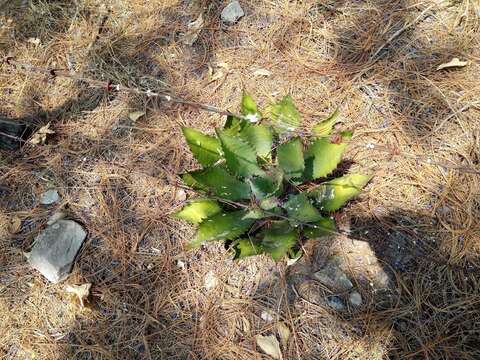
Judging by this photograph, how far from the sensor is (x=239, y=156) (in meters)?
1.85

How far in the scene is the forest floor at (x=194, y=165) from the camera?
176 cm

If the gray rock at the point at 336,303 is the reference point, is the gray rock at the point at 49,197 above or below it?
above

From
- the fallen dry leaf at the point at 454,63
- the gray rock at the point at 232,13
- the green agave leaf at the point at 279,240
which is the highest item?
the gray rock at the point at 232,13

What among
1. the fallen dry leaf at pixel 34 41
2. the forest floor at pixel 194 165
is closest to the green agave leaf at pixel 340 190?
the forest floor at pixel 194 165

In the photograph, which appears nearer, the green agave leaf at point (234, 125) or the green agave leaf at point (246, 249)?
the green agave leaf at point (246, 249)

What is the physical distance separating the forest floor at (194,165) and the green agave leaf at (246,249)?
0.45 feet

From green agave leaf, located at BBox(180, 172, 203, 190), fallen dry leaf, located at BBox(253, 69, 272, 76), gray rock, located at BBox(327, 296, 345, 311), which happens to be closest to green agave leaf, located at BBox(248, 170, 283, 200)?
green agave leaf, located at BBox(180, 172, 203, 190)

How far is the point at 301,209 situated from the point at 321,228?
0.11 meters

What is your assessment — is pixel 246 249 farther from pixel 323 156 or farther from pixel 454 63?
pixel 454 63

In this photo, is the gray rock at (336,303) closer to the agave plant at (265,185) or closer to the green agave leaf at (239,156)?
the agave plant at (265,185)

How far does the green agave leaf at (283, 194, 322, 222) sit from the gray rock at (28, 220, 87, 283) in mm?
1018

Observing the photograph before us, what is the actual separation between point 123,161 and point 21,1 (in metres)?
Result: 1.57

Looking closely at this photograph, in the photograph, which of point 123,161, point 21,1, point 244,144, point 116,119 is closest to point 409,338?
point 244,144

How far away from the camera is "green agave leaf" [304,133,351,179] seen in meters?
1.80
